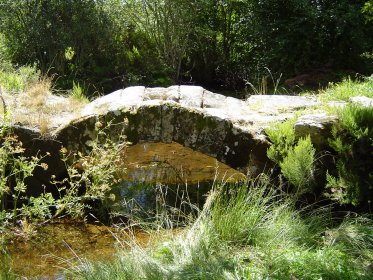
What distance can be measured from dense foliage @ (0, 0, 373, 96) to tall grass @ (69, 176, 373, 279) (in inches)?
232

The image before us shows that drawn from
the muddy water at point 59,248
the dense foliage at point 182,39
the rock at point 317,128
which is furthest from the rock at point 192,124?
the dense foliage at point 182,39

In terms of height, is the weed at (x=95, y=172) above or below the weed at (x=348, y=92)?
below

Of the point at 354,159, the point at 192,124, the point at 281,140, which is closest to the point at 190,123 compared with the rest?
the point at 192,124

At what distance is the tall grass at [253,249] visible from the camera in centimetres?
354

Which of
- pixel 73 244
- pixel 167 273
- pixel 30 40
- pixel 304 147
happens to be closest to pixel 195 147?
pixel 304 147

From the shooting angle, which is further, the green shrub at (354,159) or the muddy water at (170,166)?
the muddy water at (170,166)

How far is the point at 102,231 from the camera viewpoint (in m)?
5.46

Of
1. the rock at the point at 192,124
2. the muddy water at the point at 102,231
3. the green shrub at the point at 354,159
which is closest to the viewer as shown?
the muddy water at the point at 102,231

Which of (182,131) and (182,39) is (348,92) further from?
(182,39)

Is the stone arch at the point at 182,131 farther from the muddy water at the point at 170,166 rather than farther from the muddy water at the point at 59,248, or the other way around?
the muddy water at the point at 59,248

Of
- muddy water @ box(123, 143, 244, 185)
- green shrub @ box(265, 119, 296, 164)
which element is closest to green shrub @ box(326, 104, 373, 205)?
green shrub @ box(265, 119, 296, 164)

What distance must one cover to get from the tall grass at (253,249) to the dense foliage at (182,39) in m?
5.90

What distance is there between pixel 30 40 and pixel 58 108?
430 centimetres

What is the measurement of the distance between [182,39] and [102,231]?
6666 mm
